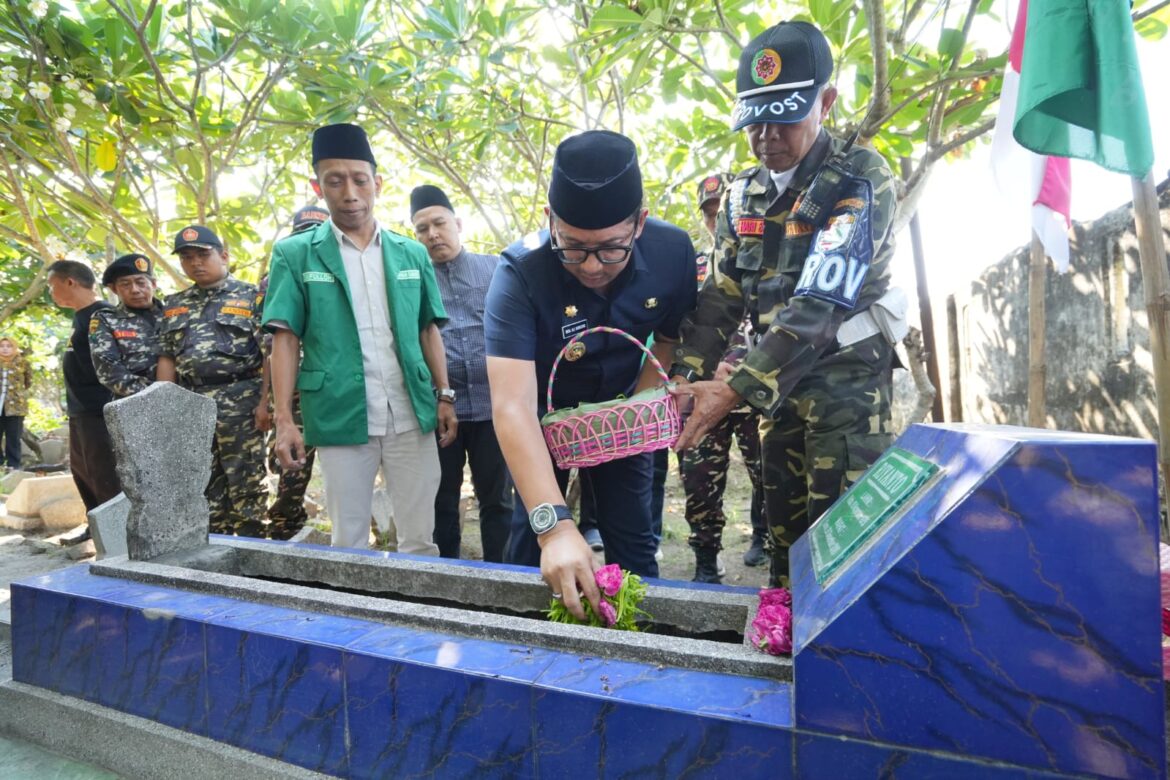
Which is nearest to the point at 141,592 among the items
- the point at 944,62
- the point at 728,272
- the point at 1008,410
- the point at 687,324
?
the point at 687,324

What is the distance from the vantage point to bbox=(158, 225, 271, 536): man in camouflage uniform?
3.70 m

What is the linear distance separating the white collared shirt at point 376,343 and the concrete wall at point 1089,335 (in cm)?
343

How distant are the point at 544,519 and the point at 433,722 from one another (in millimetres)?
496

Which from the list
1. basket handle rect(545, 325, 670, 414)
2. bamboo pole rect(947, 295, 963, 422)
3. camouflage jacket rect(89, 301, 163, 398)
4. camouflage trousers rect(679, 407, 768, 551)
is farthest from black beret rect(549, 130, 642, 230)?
bamboo pole rect(947, 295, 963, 422)

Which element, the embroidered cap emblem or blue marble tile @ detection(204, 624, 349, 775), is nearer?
blue marble tile @ detection(204, 624, 349, 775)

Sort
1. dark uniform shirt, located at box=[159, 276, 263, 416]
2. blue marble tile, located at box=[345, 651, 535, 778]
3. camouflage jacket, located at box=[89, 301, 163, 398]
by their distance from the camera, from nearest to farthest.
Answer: blue marble tile, located at box=[345, 651, 535, 778]
dark uniform shirt, located at box=[159, 276, 263, 416]
camouflage jacket, located at box=[89, 301, 163, 398]

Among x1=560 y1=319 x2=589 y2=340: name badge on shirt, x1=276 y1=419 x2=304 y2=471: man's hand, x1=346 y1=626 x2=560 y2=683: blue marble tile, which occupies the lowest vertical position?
x1=346 y1=626 x2=560 y2=683: blue marble tile

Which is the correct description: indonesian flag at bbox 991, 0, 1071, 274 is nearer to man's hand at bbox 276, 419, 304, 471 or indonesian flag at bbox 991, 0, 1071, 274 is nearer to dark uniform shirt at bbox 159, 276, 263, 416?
man's hand at bbox 276, 419, 304, 471

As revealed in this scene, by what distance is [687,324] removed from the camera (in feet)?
7.30

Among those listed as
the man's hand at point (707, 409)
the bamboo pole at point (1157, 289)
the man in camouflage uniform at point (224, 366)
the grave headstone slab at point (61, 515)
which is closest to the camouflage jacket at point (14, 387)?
→ the grave headstone slab at point (61, 515)

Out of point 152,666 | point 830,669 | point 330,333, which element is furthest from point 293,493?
point 830,669

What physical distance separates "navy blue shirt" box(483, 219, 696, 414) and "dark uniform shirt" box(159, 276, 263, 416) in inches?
92.4

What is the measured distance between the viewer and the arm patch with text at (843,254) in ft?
5.61

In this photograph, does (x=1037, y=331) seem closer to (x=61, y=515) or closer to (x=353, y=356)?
(x=353, y=356)
